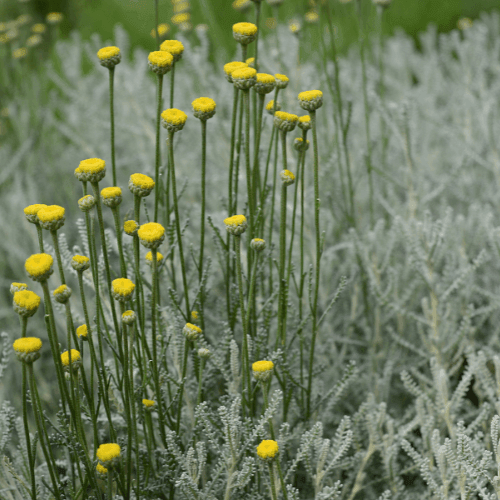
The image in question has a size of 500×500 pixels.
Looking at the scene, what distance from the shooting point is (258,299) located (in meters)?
1.00

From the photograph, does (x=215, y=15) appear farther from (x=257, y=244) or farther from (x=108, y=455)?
(x=108, y=455)

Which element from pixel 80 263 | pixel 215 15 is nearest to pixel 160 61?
pixel 80 263

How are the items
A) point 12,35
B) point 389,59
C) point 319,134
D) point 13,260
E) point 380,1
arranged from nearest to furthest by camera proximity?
point 380,1 < point 319,134 < point 13,260 < point 12,35 < point 389,59

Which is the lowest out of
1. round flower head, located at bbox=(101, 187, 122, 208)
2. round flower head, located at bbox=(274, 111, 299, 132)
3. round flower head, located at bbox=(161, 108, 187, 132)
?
round flower head, located at bbox=(101, 187, 122, 208)

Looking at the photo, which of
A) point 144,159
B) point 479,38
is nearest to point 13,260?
point 144,159

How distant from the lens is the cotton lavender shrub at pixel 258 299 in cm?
68

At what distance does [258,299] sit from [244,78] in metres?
0.45

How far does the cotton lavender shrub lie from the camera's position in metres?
0.68

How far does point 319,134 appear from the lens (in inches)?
59.9

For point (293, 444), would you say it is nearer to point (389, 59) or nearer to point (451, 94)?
point (451, 94)

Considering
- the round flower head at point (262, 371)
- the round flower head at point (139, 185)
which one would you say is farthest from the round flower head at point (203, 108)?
the round flower head at point (262, 371)

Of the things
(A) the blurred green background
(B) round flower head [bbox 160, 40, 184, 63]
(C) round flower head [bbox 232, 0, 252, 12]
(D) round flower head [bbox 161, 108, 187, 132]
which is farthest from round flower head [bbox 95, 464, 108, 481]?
(A) the blurred green background

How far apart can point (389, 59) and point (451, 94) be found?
0.36 m

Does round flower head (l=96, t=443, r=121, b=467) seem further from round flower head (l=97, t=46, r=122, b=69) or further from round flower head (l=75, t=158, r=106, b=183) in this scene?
round flower head (l=97, t=46, r=122, b=69)
